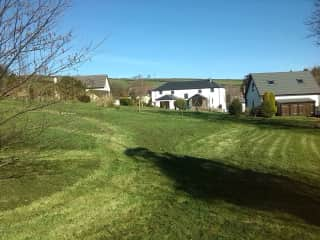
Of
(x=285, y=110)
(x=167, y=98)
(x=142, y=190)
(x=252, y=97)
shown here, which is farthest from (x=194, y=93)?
(x=142, y=190)

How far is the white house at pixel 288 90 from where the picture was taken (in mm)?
67481

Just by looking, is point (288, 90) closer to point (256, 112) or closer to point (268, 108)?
point (256, 112)

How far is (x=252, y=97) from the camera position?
246ft

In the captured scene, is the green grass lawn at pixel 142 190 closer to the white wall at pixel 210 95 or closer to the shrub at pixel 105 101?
the shrub at pixel 105 101

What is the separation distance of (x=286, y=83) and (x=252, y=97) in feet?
19.0

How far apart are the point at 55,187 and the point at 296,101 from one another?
62.0 meters

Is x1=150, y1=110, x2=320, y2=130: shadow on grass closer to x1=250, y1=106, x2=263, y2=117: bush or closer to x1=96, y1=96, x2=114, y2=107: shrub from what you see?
x1=96, y1=96, x2=114, y2=107: shrub

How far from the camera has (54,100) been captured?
6543mm

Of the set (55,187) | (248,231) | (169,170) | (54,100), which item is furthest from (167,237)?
(169,170)

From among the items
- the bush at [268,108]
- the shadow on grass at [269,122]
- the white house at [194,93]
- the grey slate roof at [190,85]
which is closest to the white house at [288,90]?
the bush at [268,108]

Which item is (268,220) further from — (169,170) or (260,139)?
(260,139)

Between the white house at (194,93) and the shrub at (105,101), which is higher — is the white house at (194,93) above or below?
above

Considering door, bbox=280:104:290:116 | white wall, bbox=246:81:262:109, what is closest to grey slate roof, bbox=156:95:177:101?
white wall, bbox=246:81:262:109

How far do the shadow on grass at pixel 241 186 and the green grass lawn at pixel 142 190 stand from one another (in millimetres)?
26
